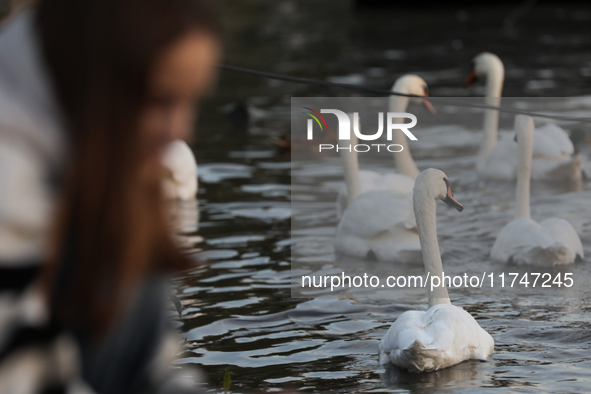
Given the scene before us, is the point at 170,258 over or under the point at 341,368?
over

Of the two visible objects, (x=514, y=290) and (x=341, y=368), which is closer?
(x=341, y=368)

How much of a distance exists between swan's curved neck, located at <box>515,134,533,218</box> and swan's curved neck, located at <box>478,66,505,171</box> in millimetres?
2497

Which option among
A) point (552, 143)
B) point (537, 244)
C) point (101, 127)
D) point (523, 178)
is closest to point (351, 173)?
point (523, 178)

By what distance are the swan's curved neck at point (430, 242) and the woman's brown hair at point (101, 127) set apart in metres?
3.88

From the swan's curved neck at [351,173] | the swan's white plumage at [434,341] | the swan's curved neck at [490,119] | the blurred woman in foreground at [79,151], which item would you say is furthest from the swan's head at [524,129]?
the blurred woman in foreground at [79,151]

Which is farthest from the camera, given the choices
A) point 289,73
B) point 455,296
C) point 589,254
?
point 289,73

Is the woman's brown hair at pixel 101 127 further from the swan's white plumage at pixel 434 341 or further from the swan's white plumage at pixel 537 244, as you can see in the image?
the swan's white plumage at pixel 537 244

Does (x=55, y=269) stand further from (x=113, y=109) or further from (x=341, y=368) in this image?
(x=341, y=368)

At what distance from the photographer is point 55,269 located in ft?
4.57

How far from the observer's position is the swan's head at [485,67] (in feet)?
34.4

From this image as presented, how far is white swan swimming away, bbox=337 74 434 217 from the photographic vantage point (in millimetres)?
7953

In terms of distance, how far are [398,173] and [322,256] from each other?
151 centimetres

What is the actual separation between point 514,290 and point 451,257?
3.28 feet

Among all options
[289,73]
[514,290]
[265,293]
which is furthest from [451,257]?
[289,73]
